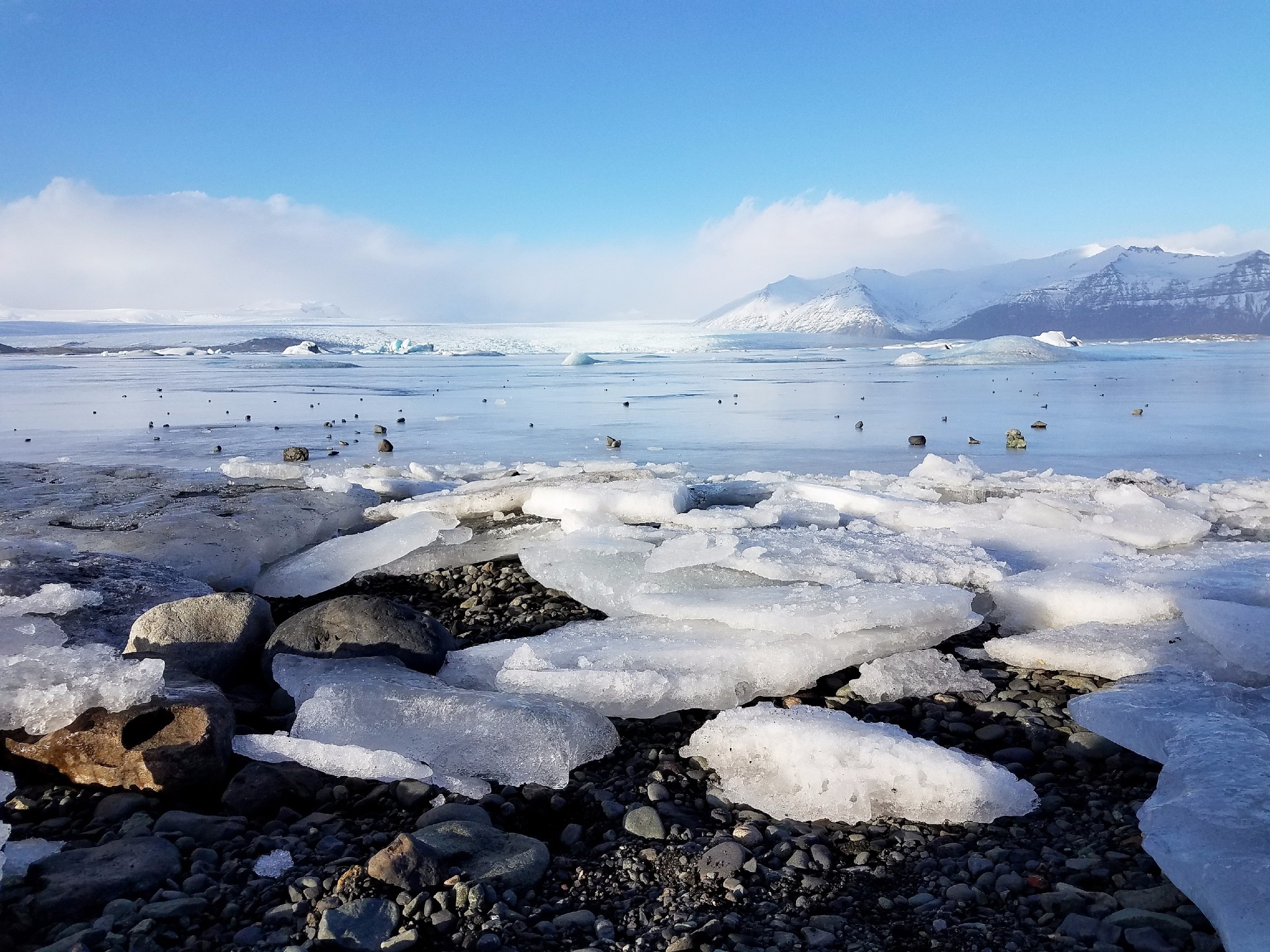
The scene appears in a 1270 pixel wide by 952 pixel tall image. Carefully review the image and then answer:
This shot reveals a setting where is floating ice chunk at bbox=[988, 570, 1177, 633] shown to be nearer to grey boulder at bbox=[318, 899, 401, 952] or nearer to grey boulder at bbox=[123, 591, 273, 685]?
grey boulder at bbox=[318, 899, 401, 952]

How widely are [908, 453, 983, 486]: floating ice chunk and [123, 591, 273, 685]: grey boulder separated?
5.18 metres

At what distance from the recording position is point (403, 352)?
4909 cm

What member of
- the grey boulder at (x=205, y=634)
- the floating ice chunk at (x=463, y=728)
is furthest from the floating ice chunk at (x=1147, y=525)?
the grey boulder at (x=205, y=634)

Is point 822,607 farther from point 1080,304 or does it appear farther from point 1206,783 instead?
point 1080,304

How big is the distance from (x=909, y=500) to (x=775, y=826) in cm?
393

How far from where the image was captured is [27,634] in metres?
2.92

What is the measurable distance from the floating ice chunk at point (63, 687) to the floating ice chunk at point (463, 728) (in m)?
0.47

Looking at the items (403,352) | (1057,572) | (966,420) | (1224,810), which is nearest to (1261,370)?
(966,420)

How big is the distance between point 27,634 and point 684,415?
11.1 metres

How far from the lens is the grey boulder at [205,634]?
318 cm

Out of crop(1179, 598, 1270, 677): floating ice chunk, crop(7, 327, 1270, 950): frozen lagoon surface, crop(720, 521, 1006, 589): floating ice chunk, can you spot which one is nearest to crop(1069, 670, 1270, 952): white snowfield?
crop(7, 327, 1270, 950): frozen lagoon surface

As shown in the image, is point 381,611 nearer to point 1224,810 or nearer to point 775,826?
point 775,826

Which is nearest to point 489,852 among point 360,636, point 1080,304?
point 360,636

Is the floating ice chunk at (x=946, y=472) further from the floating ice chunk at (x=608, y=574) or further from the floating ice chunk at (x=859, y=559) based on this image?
the floating ice chunk at (x=608, y=574)
